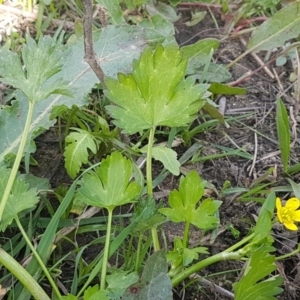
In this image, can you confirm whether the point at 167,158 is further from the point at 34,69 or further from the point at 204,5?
the point at 204,5

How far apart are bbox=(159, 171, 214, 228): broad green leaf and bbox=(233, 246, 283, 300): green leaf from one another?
14 centimetres

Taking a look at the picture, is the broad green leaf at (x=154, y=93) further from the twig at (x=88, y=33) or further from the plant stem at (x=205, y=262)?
the plant stem at (x=205, y=262)

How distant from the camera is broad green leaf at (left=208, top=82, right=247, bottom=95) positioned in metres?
1.76

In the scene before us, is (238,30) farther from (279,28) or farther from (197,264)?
(197,264)

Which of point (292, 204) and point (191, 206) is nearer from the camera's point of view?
point (191, 206)

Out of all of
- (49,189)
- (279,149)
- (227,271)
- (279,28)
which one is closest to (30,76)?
(49,189)

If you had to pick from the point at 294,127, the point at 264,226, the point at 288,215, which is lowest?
the point at 294,127

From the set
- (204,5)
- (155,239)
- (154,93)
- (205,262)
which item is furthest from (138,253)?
(204,5)

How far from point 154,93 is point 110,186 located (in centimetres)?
24

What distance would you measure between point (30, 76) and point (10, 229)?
389mm

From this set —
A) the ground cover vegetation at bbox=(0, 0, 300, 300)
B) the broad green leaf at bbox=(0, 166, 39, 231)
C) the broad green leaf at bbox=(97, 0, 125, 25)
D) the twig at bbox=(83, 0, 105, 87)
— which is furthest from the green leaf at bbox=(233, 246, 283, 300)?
the broad green leaf at bbox=(97, 0, 125, 25)

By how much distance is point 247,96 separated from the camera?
6.15 ft

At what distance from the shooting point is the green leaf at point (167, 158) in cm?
130

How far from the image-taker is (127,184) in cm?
119
